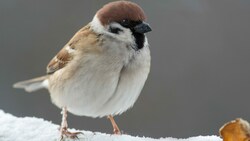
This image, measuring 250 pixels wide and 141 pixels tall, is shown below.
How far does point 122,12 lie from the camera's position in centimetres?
189

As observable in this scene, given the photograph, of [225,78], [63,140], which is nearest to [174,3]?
[225,78]

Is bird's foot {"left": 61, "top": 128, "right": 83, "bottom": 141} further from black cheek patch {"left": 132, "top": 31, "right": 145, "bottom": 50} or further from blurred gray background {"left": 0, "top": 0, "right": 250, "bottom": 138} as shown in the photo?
blurred gray background {"left": 0, "top": 0, "right": 250, "bottom": 138}

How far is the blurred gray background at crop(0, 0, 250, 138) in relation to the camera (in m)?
3.58

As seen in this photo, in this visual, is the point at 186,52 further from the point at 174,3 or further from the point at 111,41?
the point at 111,41

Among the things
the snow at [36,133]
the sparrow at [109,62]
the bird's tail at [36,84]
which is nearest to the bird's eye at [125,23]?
the sparrow at [109,62]

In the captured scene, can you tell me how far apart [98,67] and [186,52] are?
207 centimetres

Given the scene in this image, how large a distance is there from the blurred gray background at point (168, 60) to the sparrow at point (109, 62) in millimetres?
1413

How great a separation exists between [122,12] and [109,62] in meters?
0.18

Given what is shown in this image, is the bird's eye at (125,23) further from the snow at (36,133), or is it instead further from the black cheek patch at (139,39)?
the snow at (36,133)

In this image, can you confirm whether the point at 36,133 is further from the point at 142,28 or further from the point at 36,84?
the point at 36,84

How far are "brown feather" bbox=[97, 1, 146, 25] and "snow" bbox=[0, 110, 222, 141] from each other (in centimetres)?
39

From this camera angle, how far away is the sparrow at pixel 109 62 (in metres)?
1.91

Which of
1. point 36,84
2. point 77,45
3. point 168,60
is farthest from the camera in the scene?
point 168,60

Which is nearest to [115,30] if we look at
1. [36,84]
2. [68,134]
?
[68,134]
